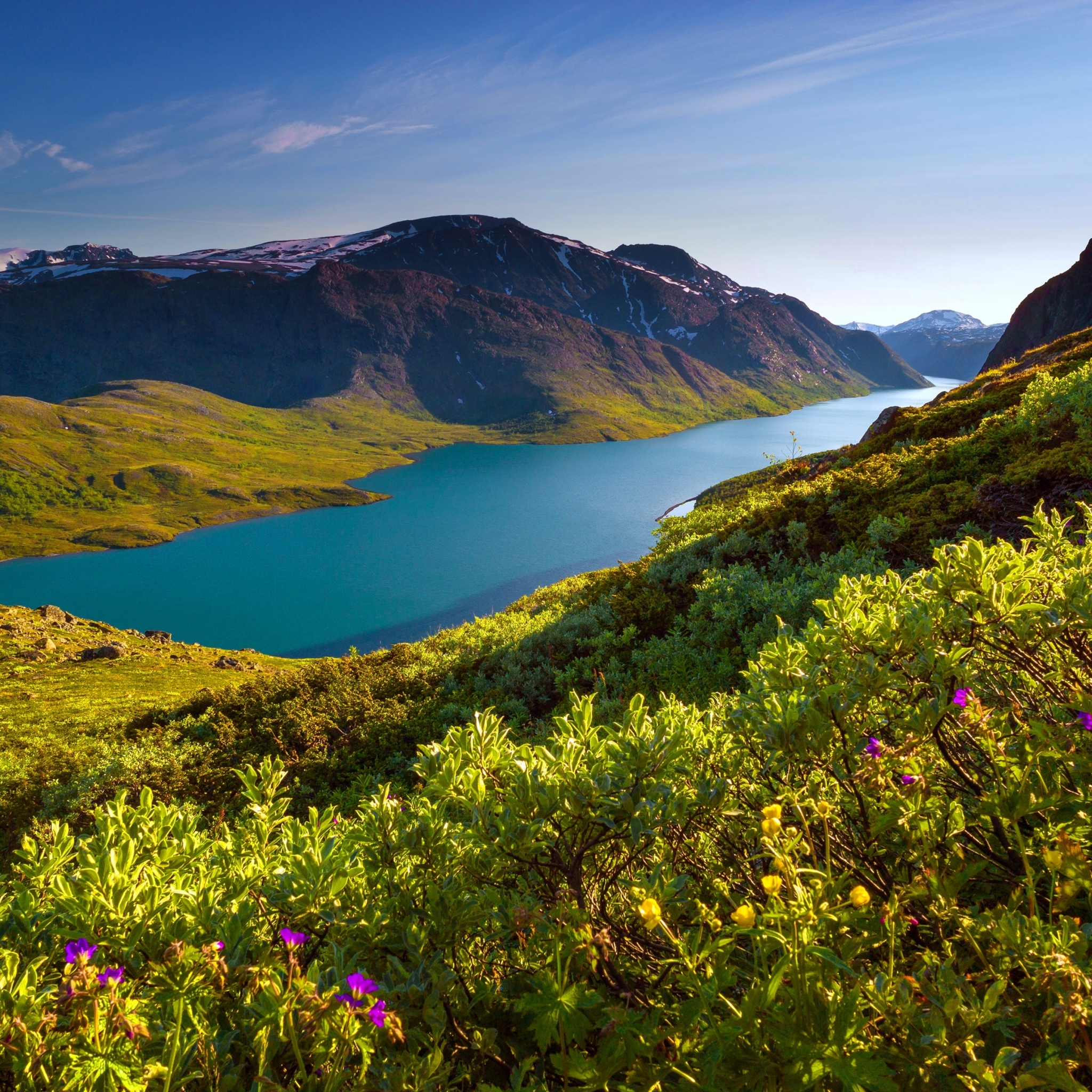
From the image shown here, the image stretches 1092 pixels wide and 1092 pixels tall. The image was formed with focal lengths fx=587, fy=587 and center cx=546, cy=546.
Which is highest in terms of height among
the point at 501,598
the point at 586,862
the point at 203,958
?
the point at 203,958

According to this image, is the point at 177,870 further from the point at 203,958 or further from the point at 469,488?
the point at 469,488

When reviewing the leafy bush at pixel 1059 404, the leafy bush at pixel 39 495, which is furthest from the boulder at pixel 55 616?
the leafy bush at pixel 39 495

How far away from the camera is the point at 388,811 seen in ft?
8.79

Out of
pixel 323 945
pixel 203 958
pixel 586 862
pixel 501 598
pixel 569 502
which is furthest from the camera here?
pixel 569 502

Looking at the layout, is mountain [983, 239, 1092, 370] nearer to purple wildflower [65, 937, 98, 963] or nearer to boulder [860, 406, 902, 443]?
boulder [860, 406, 902, 443]

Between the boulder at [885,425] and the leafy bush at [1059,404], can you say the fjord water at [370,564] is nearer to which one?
the boulder at [885,425]

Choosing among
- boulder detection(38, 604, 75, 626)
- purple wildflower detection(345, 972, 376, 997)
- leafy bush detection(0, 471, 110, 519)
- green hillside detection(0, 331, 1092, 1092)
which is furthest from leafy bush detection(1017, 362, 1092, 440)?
leafy bush detection(0, 471, 110, 519)

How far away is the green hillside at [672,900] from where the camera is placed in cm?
178

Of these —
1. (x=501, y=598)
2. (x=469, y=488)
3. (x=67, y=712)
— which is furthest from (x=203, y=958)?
(x=469, y=488)

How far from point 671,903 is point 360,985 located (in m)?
1.19

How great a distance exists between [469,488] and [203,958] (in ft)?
491

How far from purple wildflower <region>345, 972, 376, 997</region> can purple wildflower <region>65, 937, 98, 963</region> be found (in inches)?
34.1

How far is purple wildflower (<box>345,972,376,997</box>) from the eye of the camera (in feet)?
5.95

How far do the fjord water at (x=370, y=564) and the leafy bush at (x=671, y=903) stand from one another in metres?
48.9
